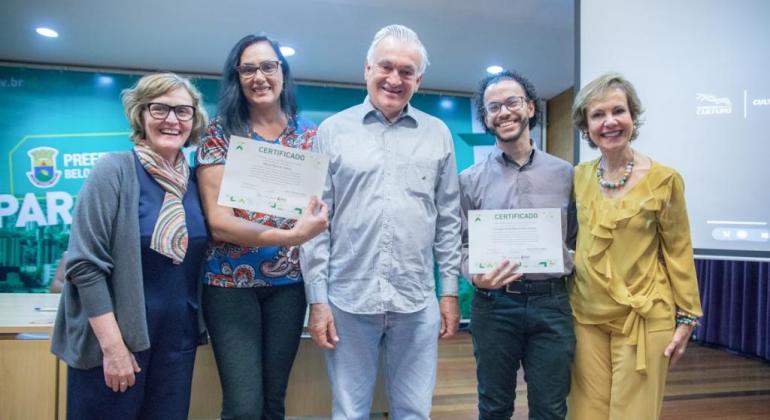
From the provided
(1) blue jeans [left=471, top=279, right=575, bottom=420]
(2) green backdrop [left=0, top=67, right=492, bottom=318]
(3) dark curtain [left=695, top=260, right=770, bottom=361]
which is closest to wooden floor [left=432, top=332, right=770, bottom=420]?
(3) dark curtain [left=695, top=260, right=770, bottom=361]

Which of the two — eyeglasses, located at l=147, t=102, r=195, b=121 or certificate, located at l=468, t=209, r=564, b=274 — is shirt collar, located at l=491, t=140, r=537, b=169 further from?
eyeglasses, located at l=147, t=102, r=195, b=121

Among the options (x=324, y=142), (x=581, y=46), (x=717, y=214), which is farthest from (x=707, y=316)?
(x=324, y=142)

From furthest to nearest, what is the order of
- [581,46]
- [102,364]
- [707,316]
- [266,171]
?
1. [707,316]
2. [581,46]
3. [266,171]
4. [102,364]

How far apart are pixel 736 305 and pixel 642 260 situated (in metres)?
4.14

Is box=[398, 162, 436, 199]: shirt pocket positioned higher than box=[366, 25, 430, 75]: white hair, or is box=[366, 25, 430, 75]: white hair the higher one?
box=[366, 25, 430, 75]: white hair

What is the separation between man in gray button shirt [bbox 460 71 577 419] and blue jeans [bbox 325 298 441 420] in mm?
234

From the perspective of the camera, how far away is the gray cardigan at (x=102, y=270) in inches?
48.7

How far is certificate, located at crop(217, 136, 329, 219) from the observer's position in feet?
4.57

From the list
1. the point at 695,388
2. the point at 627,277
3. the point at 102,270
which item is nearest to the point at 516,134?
the point at 627,277

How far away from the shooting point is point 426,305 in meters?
1.55

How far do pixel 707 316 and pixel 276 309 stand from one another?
5201 millimetres

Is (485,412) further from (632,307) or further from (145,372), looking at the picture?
(145,372)

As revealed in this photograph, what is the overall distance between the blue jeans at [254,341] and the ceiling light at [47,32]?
3889mm

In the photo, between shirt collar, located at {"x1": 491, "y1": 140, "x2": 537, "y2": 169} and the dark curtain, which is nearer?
shirt collar, located at {"x1": 491, "y1": 140, "x2": 537, "y2": 169}
